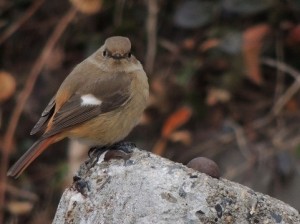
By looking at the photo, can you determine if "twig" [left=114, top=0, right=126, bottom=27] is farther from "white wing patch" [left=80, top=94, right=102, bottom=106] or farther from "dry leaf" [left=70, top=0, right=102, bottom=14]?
"white wing patch" [left=80, top=94, right=102, bottom=106]

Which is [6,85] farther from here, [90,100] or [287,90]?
[90,100]

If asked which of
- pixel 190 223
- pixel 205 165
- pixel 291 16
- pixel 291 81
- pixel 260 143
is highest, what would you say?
pixel 291 16

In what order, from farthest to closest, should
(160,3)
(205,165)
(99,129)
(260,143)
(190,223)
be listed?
1. (160,3)
2. (260,143)
3. (99,129)
4. (205,165)
5. (190,223)

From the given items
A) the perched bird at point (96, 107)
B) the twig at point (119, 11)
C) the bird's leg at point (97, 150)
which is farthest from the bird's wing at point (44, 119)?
the twig at point (119, 11)

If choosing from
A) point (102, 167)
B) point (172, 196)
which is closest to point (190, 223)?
point (172, 196)

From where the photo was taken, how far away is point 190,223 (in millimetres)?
2719

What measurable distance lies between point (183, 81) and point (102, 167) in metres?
2.61

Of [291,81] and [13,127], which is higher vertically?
[291,81]

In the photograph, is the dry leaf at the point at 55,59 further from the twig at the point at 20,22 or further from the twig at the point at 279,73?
the twig at the point at 279,73

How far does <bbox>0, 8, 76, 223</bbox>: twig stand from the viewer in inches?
224

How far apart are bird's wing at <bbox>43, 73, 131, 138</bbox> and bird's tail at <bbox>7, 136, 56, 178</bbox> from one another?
5 cm

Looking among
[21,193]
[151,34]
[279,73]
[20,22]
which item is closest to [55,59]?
[20,22]

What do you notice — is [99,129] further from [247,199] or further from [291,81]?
[291,81]

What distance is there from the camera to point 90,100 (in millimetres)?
3992
